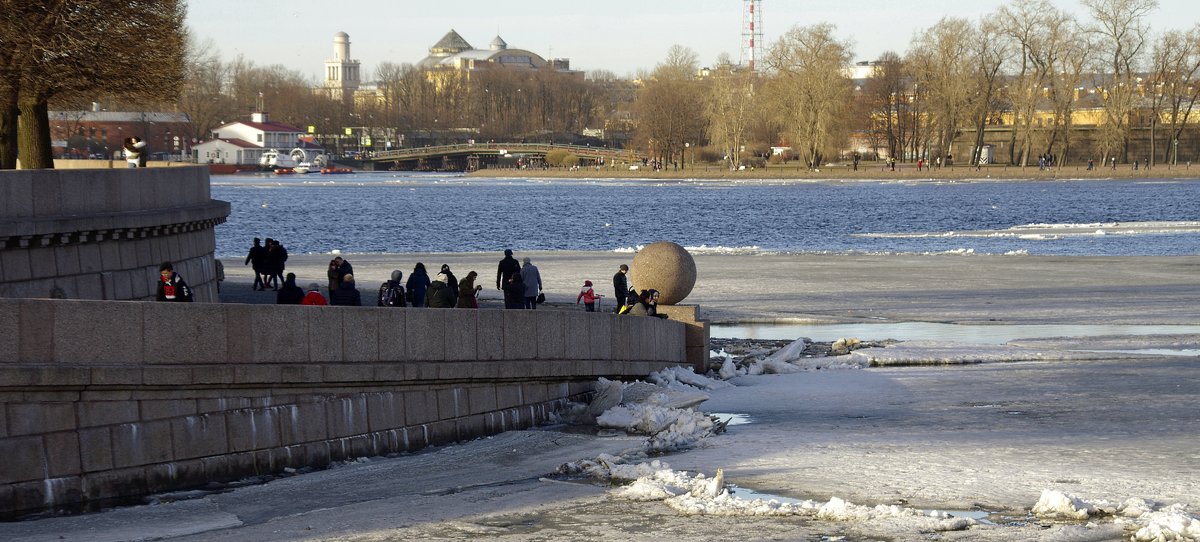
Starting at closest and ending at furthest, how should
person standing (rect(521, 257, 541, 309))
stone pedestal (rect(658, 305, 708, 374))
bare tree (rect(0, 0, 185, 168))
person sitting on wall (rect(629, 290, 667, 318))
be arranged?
person sitting on wall (rect(629, 290, 667, 318)) < stone pedestal (rect(658, 305, 708, 374)) < bare tree (rect(0, 0, 185, 168)) < person standing (rect(521, 257, 541, 309))

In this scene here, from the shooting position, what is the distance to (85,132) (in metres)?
126

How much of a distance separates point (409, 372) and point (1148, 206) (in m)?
73.3

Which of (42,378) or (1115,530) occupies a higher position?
(42,378)

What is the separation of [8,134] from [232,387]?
13019mm

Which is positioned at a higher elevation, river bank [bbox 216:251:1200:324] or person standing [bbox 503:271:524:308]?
person standing [bbox 503:271:524:308]

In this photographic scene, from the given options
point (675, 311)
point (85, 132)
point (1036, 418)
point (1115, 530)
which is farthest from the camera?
point (85, 132)

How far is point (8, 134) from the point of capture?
24562 millimetres

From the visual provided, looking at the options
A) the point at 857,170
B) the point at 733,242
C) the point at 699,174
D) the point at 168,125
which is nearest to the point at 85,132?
the point at 168,125

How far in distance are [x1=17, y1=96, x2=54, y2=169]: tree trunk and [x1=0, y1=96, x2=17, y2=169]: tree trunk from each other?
86 centimetres

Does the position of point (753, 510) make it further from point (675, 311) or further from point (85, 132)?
point (85, 132)

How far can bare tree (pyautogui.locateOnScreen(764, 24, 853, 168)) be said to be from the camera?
117 m

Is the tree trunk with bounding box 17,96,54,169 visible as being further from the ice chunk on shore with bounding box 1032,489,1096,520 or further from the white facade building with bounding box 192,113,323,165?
the white facade building with bounding box 192,113,323,165

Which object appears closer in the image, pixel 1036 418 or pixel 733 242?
pixel 1036 418

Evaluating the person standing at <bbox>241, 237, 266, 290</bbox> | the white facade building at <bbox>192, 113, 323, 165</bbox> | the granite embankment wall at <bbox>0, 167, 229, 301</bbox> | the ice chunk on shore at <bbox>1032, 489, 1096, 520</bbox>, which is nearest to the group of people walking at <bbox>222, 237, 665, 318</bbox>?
the granite embankment wall at <bbox>0, 167, 229, 301</bbox>
